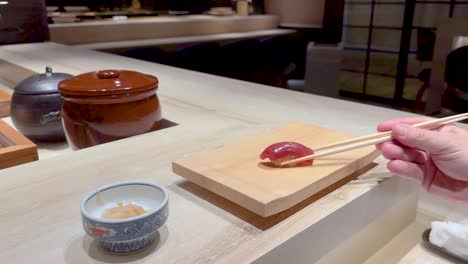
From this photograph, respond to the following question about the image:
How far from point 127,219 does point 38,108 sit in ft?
2.88

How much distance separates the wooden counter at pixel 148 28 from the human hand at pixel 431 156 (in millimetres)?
3957

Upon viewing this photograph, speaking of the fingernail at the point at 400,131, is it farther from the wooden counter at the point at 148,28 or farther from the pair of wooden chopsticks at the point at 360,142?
the wooden counter at the point at 148,28

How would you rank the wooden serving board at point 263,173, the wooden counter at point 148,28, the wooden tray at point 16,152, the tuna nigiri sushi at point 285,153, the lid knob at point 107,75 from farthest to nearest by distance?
the wooden counter at point 148,28 < the lid knob at point 107,75 < the wooden tray at point 16,152 < the tuna nigiri sushi at point 285,153 < the wooden serving board at point 263,173

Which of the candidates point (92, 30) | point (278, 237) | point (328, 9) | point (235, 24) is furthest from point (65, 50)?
point (328, 9)

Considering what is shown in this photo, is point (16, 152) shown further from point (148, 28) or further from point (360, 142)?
point (148, 28)

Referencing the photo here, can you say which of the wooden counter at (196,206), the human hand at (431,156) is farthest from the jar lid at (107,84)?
the human hand at (431,156)

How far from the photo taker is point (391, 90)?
6.68 metres

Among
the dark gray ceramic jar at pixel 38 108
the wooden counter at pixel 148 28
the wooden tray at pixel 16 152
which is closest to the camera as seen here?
the wooden tray at pixel 16 152

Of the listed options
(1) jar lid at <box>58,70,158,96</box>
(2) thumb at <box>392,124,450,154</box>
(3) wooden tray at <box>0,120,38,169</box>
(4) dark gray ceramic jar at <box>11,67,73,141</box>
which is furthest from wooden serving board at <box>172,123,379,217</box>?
(4) dark gray ceramic jar at <box>11,67,73,141</box>

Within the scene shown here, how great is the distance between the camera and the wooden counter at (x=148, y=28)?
4.24m

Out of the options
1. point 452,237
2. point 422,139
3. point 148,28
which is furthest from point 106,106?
point 148,28

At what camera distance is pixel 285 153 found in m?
0.85

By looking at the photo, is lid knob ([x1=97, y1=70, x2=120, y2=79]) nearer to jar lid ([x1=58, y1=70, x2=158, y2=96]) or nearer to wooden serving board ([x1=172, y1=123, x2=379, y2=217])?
jar lid ([x1=58, y1=70, x2=158, y2=96])

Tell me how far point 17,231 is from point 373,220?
2.37 ft
